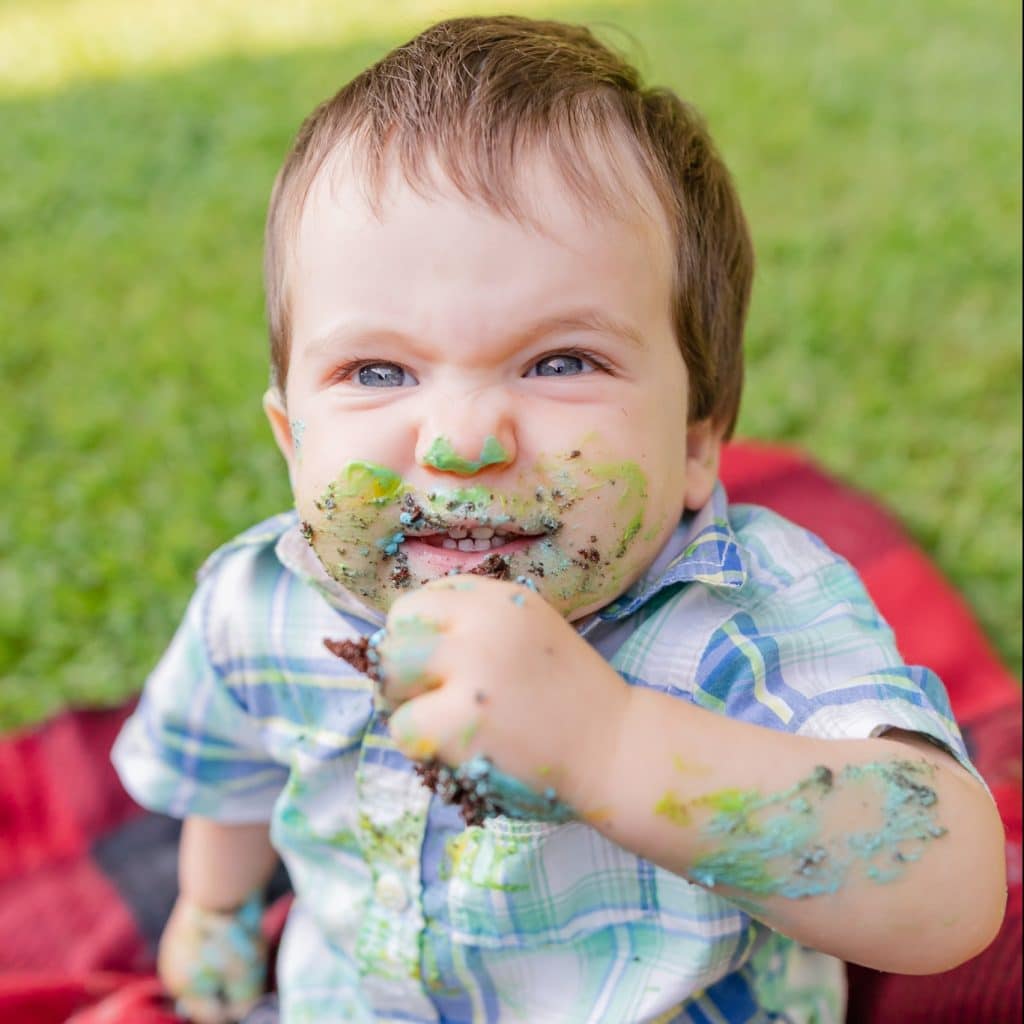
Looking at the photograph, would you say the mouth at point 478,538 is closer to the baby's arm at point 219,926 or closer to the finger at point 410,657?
the finger at point 410,657

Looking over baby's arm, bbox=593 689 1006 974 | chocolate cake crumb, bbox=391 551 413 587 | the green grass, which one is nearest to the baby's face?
chocolate cake crumb, bbox=391 551 413 587

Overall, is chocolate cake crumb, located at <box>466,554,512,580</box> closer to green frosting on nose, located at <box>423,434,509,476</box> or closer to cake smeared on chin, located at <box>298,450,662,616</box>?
cake smeared on chin, located at <box>298,450,662,616</box>

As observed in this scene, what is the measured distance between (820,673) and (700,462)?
14.7 inches

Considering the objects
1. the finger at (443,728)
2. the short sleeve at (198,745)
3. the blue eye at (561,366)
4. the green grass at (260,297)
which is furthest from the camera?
A: the green grass at (260,297)

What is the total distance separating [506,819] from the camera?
163 cm

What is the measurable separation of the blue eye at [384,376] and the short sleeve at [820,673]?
51 centimetres

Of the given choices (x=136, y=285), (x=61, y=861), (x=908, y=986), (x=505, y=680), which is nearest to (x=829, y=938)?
(x=505, y=680)

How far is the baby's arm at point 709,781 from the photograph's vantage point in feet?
3.89

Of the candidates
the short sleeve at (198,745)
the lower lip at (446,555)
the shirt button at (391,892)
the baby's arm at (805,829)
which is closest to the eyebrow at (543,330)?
the lower lip at (446,555)

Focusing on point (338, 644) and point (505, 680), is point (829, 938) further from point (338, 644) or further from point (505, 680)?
point (338, 644)

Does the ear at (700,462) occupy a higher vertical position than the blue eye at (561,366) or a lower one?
lower

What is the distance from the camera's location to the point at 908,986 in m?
2.03

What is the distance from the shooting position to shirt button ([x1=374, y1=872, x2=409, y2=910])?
1.75 meters

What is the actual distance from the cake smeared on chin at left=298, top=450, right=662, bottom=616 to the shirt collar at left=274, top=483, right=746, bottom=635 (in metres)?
0.11
